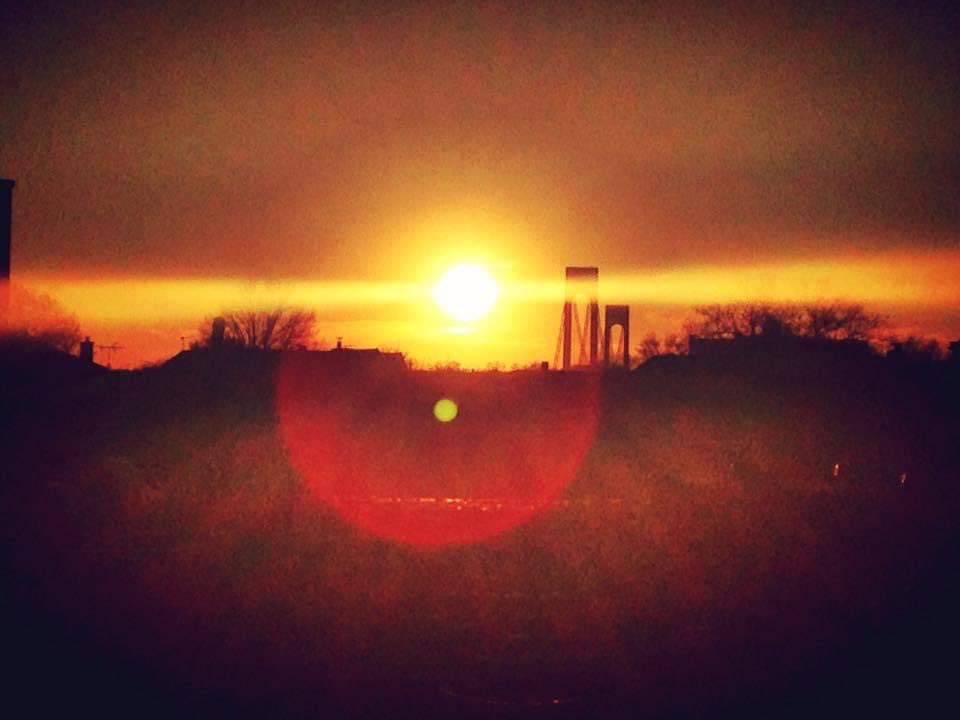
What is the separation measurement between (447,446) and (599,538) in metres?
25.8

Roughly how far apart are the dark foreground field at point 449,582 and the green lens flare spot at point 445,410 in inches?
863

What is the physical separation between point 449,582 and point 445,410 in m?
44.8

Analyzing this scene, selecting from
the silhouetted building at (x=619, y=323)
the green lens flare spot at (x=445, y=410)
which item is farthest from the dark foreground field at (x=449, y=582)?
the silhouetted building at (x=619, y=323)

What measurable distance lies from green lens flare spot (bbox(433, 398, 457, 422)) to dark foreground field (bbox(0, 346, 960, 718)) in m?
21.9

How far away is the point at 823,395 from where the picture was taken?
4316 cm

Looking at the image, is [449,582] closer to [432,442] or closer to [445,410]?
[432,442]

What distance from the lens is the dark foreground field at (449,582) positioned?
8.72 metres

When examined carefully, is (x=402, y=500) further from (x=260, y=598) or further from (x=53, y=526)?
(x=260, y=598)

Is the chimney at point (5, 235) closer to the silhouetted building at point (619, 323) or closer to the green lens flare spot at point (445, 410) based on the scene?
the green lens flare spot at point (445, 410)

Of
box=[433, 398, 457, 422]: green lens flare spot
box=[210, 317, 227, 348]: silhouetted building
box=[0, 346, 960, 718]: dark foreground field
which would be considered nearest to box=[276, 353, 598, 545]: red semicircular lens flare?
box=[0, 346, 960, 718]: dark foreground field

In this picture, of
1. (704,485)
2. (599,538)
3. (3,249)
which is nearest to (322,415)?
(3,249)

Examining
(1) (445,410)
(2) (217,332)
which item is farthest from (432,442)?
(2) (217,332)

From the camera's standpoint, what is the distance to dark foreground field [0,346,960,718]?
8719 mm

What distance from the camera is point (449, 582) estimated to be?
13203 mm
